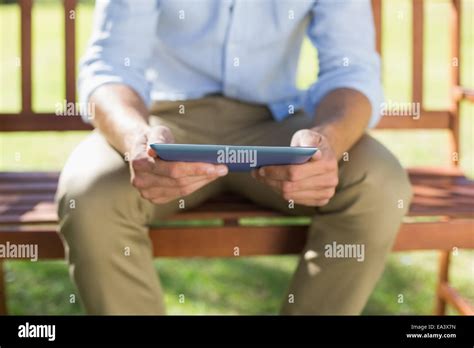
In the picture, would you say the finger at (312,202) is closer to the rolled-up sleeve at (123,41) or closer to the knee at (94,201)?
the knee at (94,201)

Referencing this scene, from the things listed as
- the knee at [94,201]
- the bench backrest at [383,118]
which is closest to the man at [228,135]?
the knee at [94,201]

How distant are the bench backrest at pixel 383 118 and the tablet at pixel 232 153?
1.15 meters

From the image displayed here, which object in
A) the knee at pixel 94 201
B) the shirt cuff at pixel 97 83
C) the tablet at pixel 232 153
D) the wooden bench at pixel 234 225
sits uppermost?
the shirt cuff at pixel 97 83

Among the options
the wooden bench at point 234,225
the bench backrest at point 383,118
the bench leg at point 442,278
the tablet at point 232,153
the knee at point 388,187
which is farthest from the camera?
the bench leg at point 442,278

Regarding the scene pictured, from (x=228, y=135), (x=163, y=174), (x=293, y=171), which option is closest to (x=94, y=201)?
(x=163, y=174)

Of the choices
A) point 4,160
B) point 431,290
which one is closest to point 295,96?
point 431,290

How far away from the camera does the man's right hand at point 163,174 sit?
6.43 feet

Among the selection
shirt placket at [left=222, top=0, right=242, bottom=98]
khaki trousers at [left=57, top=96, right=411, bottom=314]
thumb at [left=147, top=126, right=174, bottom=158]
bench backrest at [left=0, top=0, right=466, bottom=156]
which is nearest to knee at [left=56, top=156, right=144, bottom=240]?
khaki trousers at [left=57, top=96, right=411, bottom=314]

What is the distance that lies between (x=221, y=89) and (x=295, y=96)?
23 centimetres

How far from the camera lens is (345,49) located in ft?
8.35

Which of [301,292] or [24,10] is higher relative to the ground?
[24,10]

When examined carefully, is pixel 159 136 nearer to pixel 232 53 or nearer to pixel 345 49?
pixel 232 53

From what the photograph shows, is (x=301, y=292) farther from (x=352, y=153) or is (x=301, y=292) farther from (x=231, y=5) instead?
(x=231, y=5)
